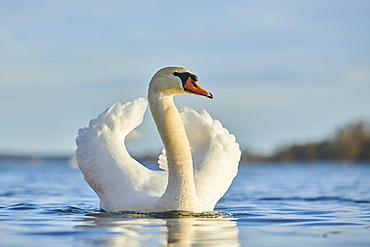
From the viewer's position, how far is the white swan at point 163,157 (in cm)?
831

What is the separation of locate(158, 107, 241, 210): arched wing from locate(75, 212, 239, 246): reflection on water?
4.40ft

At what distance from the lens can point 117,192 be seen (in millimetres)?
9133

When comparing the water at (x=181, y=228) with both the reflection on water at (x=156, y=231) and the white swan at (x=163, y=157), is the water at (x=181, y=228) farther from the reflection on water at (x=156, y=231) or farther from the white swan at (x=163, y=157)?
the white swan at (x=163, y=157)

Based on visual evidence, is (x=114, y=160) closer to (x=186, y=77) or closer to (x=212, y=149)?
(x=212, y=149)

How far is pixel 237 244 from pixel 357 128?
61062 millimetres

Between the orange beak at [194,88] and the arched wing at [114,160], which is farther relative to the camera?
the arched wing at [114,160]

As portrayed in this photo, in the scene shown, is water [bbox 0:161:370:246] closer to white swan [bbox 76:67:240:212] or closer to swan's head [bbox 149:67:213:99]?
white swan [bbox 76:67:240:212]

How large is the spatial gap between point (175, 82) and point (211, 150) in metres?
2.42

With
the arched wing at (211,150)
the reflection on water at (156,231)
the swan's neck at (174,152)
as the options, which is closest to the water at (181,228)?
the reflection on water at (156,231)

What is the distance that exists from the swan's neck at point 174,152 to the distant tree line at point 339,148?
5311 centimetres

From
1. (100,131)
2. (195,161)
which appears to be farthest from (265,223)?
(100,131)

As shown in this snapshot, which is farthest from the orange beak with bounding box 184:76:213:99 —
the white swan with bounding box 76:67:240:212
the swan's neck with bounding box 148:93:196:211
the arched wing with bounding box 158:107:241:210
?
the arched wing with bounding box 158:107:241:210

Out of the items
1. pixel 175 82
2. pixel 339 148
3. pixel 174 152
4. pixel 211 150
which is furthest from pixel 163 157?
pixel 339 148

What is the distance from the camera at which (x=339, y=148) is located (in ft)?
205
